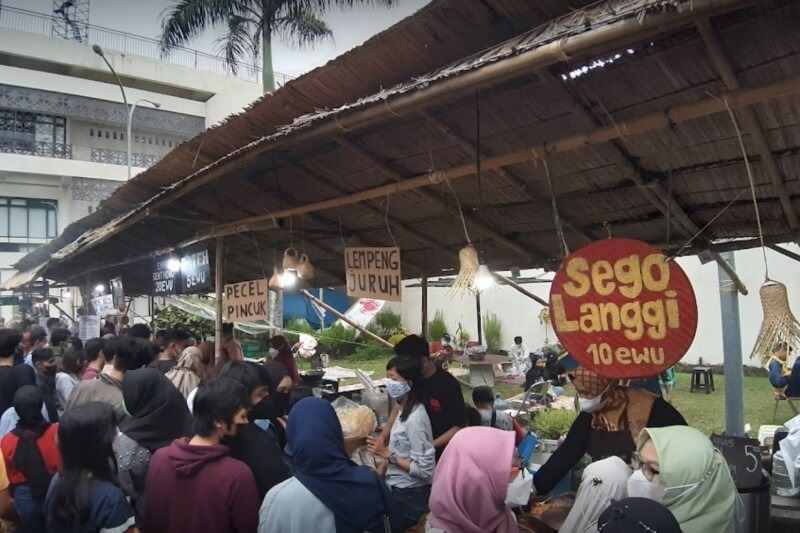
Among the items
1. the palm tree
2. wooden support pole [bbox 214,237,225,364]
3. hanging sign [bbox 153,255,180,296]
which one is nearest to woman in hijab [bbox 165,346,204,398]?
wooden support pole [bbox 214,237,225,364]

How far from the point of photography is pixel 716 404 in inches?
421

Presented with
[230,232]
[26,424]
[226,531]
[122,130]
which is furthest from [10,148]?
[226,531]

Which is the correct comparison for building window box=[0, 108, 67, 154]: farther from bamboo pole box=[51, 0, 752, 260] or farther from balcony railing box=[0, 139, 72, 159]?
bamboo pole box=[51, 0, 752, 260]

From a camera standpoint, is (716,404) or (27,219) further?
(27,219)

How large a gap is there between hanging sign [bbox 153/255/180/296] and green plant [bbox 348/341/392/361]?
41.0ft

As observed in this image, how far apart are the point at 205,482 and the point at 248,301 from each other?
4.01 meters

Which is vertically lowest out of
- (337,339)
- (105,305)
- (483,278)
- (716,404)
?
(716,404)

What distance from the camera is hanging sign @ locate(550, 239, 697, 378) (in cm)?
287

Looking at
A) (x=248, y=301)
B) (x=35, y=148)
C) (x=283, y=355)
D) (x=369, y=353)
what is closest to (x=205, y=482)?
(x=248, y=301)

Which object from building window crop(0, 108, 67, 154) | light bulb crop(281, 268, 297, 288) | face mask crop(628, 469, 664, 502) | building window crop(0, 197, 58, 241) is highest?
building window crop(0, 108, 67, 154)

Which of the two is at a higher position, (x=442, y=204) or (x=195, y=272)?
(x=442, y=204)

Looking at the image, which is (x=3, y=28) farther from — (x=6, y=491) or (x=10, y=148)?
(x=6, y=491)

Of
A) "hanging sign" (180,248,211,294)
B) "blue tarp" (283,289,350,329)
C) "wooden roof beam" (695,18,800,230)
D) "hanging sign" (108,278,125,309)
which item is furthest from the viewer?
"blue tarp" (283,289,350,329)

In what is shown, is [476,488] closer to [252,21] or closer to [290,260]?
[290,260]
